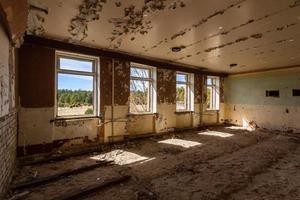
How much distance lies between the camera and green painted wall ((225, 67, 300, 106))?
23.7 ft

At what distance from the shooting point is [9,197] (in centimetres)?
260

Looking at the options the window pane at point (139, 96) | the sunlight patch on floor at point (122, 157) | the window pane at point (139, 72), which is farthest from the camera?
the window pane at point (139, 96)

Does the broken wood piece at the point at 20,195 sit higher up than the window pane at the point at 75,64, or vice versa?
the window pane at the point at 75,64

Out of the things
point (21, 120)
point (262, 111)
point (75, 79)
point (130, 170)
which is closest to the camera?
point (130, 170)

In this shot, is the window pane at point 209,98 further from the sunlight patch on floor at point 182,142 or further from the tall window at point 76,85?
the tall window at point 76,85

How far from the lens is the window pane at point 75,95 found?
15.3 feet

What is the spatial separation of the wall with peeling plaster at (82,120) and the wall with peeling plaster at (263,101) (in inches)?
120

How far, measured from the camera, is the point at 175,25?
3475 millimetres

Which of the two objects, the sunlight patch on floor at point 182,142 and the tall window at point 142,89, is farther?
the tall window at point 142,89

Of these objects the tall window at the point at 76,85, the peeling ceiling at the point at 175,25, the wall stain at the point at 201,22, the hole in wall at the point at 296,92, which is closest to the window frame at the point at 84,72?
the tall window at the point at 76,85

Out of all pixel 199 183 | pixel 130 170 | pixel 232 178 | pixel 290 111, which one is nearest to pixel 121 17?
pixel 130 170

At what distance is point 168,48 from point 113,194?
340cm

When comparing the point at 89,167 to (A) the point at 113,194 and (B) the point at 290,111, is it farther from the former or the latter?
(B) the point at 290,111

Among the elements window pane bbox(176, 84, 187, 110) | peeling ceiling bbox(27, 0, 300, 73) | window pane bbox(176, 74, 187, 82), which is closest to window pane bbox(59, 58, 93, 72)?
peeling ceiling bbox(27, 0, 300, 73)
